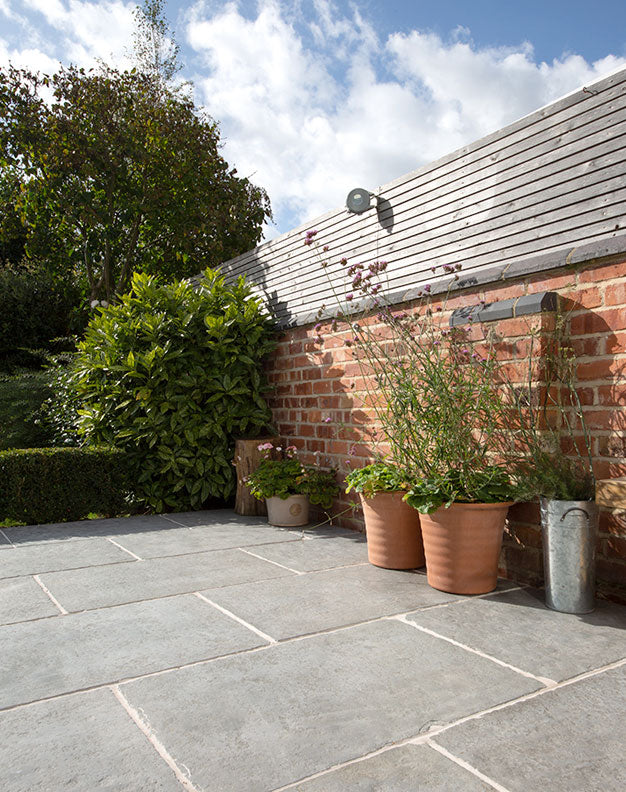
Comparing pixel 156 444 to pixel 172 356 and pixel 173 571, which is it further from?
pixel 173 571

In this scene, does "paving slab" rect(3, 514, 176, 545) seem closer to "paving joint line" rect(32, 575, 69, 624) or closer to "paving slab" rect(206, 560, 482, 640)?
"paving joint line" rect(32, 575, 69, 624)

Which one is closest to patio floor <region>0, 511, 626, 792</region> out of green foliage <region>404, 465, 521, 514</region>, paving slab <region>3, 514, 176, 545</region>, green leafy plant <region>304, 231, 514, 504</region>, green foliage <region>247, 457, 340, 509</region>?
green foliage <region>404, 465, 521, 514</region>

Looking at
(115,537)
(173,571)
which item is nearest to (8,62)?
(115,537)

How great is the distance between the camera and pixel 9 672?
6.91ft

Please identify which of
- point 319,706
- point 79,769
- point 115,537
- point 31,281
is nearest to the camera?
point 79,769

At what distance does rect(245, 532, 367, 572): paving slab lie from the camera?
3.54 meters

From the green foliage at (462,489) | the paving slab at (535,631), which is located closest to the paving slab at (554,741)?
the paving slab at (535,631)

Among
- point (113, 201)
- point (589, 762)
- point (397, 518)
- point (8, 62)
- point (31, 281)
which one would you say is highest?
point (8, 62)

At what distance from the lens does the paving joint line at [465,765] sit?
4.85 ft

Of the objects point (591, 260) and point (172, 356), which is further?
point (172, 356)

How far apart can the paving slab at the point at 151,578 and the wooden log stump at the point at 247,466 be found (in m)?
1.36

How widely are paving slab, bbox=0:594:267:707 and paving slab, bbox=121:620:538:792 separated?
136 millimetres

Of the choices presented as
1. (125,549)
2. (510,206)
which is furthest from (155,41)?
(125,549)

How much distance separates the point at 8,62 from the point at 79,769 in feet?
36.6
